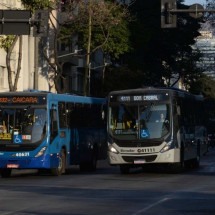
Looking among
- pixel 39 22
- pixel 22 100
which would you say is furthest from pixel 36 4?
pixel 39 22

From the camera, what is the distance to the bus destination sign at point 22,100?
1091 inches

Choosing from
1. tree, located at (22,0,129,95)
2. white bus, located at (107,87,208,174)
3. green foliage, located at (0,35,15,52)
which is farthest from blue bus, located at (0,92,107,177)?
tree, located at (22,0,129,95)

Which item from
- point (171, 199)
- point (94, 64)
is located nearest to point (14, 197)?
point (171, 199)

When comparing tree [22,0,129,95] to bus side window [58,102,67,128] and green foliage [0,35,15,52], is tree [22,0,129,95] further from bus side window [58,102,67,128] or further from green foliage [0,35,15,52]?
bus side window [58,102,67,128]

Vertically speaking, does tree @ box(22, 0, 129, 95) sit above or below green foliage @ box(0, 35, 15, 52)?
above

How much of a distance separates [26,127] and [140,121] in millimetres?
4165

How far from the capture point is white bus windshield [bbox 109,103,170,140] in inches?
1127

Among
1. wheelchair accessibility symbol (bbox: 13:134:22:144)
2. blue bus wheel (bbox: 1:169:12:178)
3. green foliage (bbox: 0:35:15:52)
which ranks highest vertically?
green foliage (bbox: 0:35:15:52)

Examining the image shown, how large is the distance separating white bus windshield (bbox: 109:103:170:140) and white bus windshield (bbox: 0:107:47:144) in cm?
285

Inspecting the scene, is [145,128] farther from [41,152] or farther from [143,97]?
[41,152]

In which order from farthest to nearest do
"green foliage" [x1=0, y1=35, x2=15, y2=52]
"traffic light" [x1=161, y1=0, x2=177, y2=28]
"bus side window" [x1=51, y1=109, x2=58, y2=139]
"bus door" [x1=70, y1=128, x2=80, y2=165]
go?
"green foliage" [x1=0, y1=35, x2=15, y2=52]
"bus door" [x1=70, y1=128, x2=80, y2=165]
"bus side window" [x1=51, y1=109, x2=58, y2=139]
"traffic light" [x1=161, y1=0, x2=177, y2=28]

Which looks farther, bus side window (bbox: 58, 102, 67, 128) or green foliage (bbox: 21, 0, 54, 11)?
green foliage (bbox: 21, 0, 54, 11)

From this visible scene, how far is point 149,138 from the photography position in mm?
28562

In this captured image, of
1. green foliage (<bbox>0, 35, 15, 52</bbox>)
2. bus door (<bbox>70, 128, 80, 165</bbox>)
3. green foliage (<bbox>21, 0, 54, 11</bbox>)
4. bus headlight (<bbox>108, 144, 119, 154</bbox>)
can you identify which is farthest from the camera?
green foliage (<bbox>21, 0, 54, 11</bbox>)
